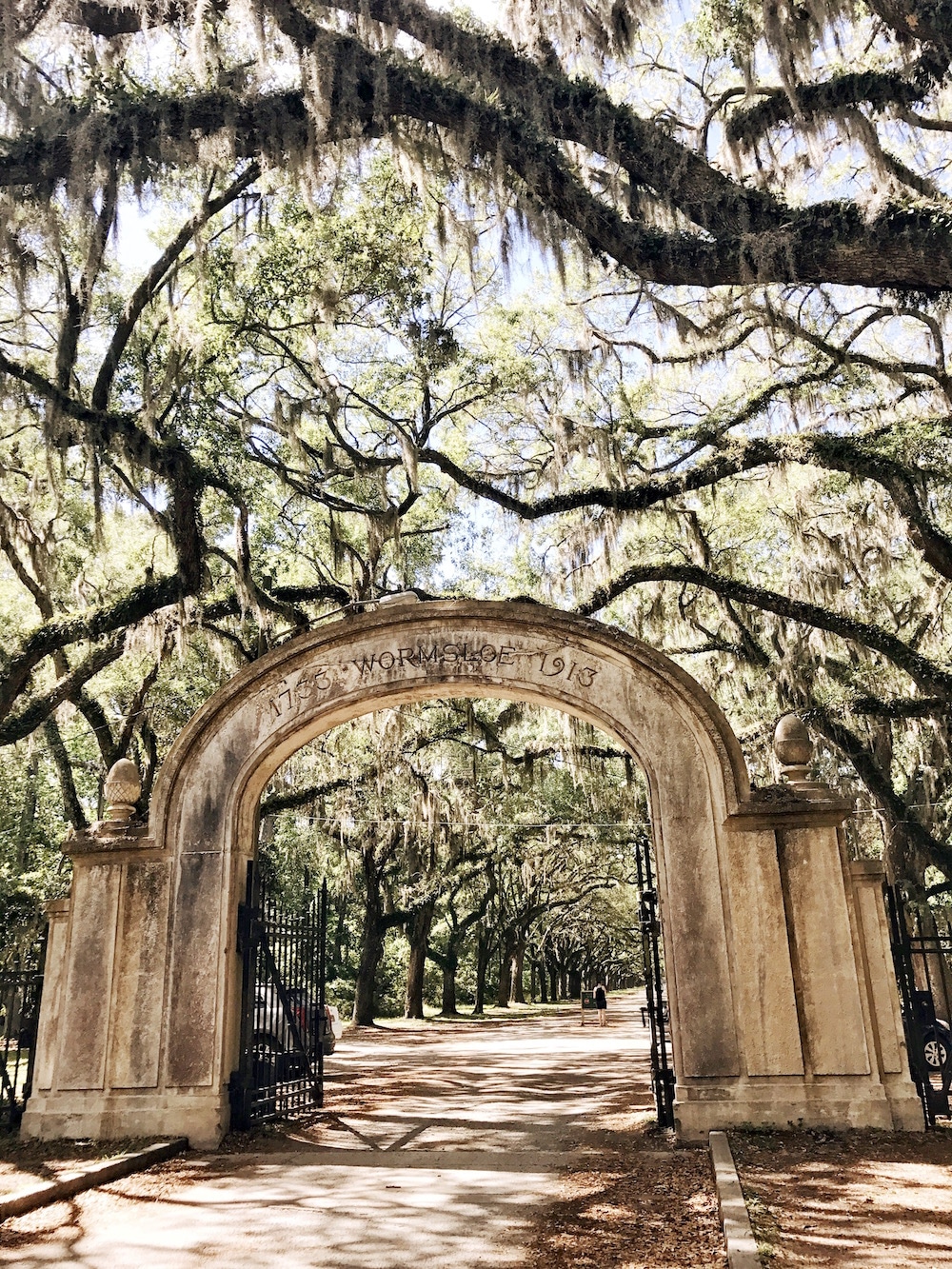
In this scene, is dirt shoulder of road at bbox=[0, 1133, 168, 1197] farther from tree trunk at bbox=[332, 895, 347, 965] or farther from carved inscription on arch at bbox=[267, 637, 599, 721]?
tree trunk at bbox=[332, 895, 347, 965]

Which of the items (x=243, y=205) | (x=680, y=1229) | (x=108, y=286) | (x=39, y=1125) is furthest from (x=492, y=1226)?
(x=108, y=286)

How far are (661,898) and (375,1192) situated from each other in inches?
124

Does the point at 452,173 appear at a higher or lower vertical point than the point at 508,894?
higher

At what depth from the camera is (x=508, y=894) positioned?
36031 millimetres

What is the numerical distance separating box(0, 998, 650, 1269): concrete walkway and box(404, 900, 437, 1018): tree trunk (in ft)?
52.3

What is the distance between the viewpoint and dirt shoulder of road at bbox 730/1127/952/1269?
4.76 m

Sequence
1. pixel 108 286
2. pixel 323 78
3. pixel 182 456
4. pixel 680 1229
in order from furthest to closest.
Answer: pixel 108 286, pixel 182 456, pixel 323 78, pixel 680 1229

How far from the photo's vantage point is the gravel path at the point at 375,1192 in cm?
527

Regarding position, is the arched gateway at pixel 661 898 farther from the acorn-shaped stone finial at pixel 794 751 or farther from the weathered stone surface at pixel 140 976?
the acorn-shaped stone finial at pixel 794 751

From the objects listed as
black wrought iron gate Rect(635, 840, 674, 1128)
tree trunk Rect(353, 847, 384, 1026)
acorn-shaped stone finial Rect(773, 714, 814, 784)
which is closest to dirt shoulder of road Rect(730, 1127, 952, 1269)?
black wrought iron gate Rect(635, 840, 674, 1128)

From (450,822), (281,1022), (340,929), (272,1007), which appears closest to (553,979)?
(340,929)

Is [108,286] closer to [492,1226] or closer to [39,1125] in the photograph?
[39,1125]

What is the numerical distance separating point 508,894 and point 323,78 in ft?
105

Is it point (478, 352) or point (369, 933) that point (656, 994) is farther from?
point (369, 933)
